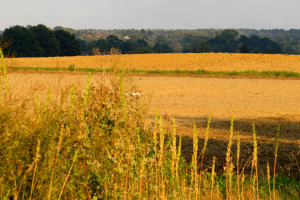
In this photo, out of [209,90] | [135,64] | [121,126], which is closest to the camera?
[121,126]

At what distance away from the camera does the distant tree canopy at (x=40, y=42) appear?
62969 mm

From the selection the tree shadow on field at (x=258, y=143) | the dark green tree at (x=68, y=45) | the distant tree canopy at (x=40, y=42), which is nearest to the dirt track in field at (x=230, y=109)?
the tree shadow on field at (x=258, y=143)

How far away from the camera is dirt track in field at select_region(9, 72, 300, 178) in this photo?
7.32m

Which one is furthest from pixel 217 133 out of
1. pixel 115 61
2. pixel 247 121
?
pixel 115 61

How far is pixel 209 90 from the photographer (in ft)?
68.5

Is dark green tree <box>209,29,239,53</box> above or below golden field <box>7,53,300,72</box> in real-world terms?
above

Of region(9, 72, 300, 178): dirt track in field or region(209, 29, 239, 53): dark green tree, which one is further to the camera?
region(209, 29, 239, 53): dark green tree

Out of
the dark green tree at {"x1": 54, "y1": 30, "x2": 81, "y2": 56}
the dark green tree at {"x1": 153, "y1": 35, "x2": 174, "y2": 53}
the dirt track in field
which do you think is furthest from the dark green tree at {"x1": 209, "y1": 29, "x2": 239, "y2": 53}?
→ the dirt track in field

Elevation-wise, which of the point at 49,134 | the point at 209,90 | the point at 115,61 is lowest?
the point at 209,90

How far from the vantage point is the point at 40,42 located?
2660 inches

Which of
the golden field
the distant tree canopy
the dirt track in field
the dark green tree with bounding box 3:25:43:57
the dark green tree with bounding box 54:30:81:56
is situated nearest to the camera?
the dirt track in field

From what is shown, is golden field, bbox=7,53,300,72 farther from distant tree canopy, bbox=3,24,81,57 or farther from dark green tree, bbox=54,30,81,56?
dark green tree, bbox=54,30,81,56

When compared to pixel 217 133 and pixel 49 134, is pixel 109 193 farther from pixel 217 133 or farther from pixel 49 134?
pixel 217 133

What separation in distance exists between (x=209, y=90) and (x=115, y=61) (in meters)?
16.2
